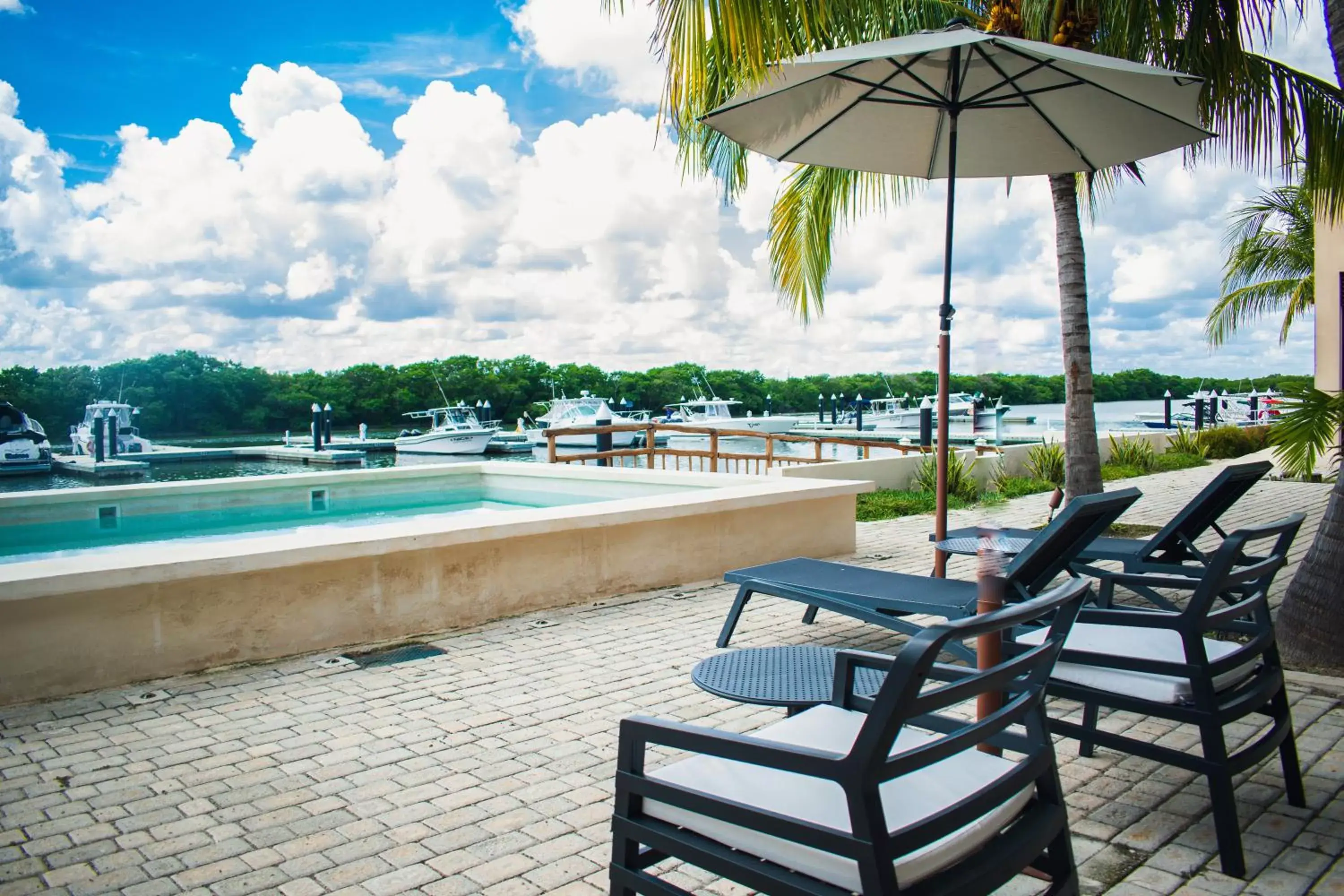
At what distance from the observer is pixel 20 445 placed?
34375 millimetres

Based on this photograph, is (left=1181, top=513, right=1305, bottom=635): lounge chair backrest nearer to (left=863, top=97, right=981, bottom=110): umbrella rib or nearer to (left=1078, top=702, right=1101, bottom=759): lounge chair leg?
(left=1078, top=702, right=1101, bottom=759): lounge chair leg

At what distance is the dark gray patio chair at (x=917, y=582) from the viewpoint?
136 inches

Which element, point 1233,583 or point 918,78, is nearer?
point 1233,583

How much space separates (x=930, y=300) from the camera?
596 cm

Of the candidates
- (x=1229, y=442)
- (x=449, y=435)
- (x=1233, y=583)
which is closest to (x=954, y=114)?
(x=1233, y=583)

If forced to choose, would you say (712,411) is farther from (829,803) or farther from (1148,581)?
(829,803)

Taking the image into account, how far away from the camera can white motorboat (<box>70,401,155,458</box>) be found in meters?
36.9

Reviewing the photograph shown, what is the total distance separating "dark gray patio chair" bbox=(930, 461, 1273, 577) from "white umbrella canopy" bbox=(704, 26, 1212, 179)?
1.88 meters

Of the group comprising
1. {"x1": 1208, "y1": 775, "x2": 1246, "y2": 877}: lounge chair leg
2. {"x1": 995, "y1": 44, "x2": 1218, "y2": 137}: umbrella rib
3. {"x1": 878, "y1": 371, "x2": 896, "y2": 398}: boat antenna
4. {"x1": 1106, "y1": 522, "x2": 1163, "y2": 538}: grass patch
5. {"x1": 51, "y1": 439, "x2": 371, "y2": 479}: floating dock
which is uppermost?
{"x1": 995, "y1": 44, "x2": 1218, "y2": 137}: umbrella rib

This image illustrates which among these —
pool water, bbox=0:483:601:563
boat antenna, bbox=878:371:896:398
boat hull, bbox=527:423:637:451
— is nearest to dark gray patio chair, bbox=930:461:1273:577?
pool water, bbox=0:483:601:563

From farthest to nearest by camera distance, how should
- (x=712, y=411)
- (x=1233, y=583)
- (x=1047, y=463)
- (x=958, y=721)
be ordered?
(x=712, y=411) → (x=1047, y=463) → (x=1233, y=583) → (x=958, y=721)

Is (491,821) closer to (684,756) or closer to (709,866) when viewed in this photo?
(684,756)

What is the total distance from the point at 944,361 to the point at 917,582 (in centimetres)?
135

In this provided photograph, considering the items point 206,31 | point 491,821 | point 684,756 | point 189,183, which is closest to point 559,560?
point 684,756
